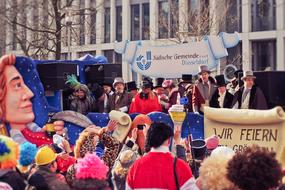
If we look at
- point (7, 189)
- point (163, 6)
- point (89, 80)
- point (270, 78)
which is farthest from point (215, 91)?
point (163, 6)

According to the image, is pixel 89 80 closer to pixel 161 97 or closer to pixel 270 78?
pixel 161 97

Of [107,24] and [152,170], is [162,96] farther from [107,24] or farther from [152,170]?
[107,24]

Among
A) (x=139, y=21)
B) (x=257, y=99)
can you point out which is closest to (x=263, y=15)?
(x=139, y=21)

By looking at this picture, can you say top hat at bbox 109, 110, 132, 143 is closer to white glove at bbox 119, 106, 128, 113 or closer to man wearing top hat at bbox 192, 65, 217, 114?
white glove at bbox 119, 106, 128, 113

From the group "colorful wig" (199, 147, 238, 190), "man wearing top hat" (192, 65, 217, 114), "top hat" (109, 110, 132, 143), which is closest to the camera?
"colorful wig" (199, 147, 238, 190)

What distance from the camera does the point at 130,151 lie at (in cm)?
613

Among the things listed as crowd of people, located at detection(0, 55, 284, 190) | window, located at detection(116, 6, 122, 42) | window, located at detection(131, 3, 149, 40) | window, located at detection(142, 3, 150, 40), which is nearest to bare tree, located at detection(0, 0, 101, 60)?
crowd of people, located at detection(0, 55, 284, 190)

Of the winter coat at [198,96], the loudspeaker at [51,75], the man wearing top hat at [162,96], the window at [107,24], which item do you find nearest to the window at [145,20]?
the window at [107,24]

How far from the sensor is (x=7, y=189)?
14.8 ft

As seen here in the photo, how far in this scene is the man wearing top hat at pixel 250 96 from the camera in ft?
26.2

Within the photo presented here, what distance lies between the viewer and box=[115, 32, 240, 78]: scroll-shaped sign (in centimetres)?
1020

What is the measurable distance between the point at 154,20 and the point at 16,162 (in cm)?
3662

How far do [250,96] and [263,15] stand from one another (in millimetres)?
29178

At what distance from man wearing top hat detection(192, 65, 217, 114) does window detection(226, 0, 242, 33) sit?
26.5 meters
